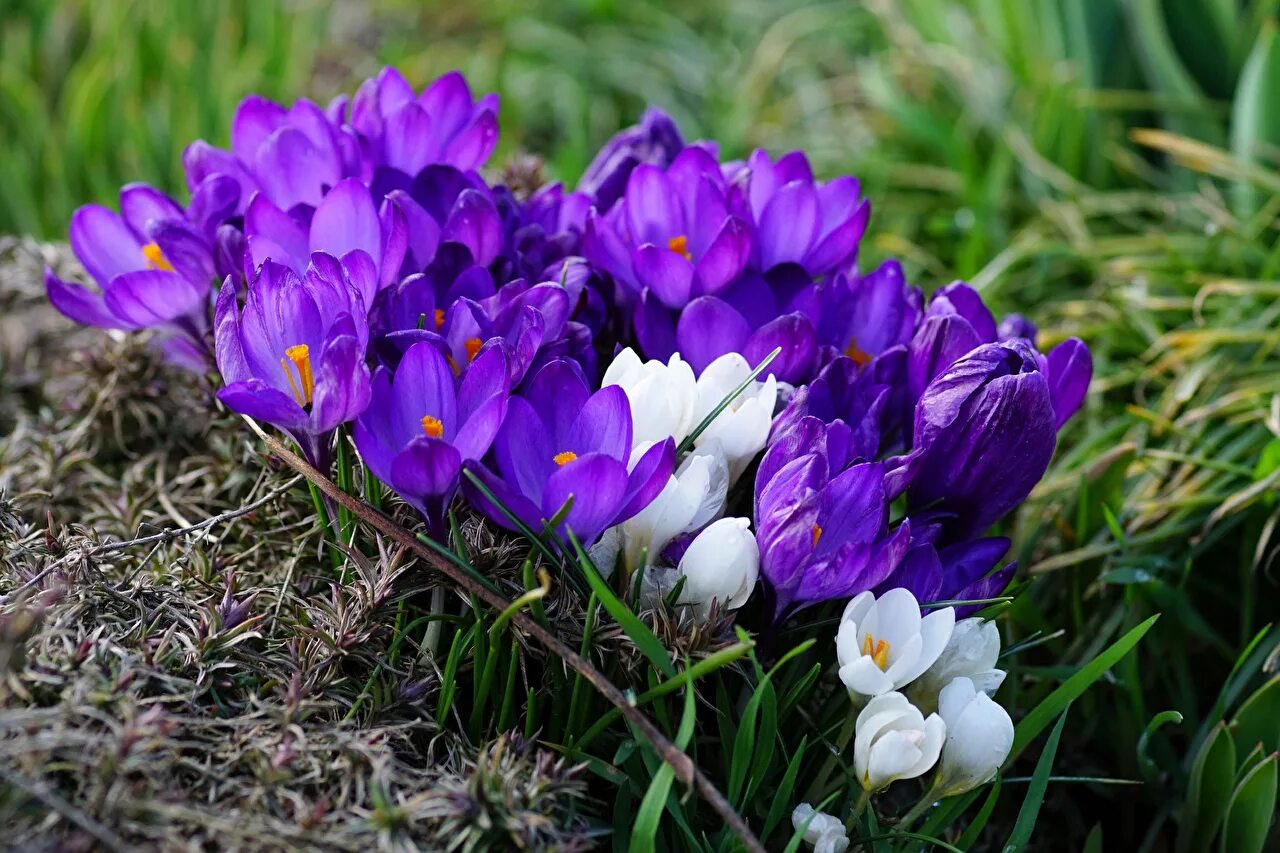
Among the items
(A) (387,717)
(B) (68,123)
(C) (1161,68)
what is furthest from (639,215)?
(B) (68,123)

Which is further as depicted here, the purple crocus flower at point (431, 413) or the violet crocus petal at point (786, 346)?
the violet crocus petal at point (786, 346)

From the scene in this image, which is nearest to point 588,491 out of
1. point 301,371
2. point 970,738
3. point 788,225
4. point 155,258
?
point 301,371

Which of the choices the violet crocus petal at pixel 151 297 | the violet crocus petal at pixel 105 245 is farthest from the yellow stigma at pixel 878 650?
the violet crocus petal at pixel 105 245

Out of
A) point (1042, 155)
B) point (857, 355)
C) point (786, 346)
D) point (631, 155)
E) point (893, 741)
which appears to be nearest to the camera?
point (893, 741)

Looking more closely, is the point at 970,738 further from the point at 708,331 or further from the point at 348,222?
the point at 348,222

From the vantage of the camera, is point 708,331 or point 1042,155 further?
point 1042,155

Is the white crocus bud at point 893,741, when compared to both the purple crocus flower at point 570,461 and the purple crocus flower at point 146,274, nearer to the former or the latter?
the purple crocus flower at point 570,461
